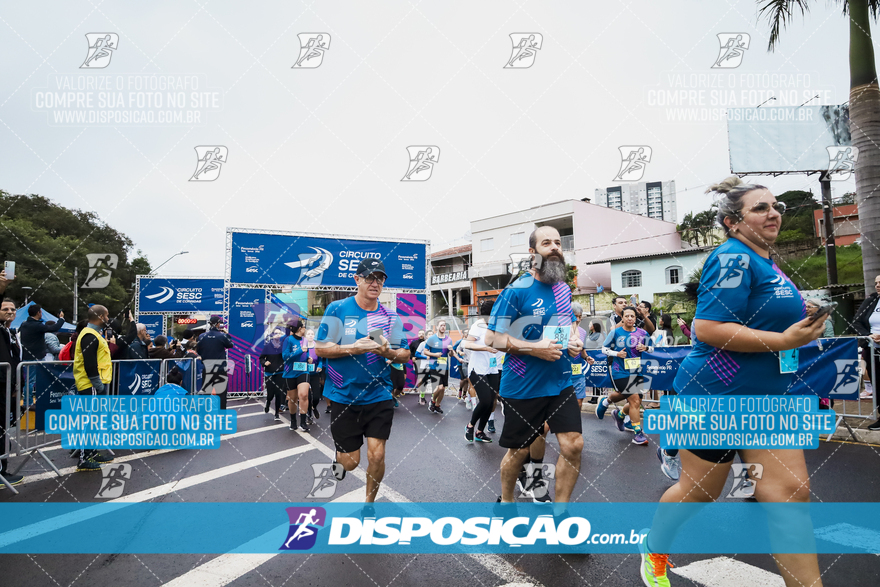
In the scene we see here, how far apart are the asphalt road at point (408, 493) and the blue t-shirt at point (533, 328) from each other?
43.3 inches

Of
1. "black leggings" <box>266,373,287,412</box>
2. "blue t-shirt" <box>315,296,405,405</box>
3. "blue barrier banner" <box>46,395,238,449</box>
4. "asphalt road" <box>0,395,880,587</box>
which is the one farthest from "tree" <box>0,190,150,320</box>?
"blue t-shirt" <box>315,296,405,405</box>

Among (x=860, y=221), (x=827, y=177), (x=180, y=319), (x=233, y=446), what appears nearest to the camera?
(x=233, y=446)

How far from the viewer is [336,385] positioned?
13.0 ft

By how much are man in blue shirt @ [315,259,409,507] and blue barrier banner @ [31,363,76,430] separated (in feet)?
15.8

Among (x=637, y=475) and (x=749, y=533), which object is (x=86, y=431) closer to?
(x=637, y=475)

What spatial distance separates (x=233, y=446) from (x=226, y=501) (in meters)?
3.00

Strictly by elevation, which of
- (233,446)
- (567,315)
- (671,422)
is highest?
(567,315)

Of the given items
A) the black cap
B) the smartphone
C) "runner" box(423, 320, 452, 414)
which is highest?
the black cap

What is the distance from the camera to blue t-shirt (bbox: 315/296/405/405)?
390 cm

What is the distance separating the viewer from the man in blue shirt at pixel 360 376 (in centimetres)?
384

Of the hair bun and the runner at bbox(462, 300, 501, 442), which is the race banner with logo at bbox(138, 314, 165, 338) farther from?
the hair bun

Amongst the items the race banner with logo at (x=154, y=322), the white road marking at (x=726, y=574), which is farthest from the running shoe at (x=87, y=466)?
the race banner with logo at (x=154, y=322)

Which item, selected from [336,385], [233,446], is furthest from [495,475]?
[233,446]

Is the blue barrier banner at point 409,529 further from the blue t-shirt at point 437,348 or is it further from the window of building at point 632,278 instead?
the window of building at point 632,278
